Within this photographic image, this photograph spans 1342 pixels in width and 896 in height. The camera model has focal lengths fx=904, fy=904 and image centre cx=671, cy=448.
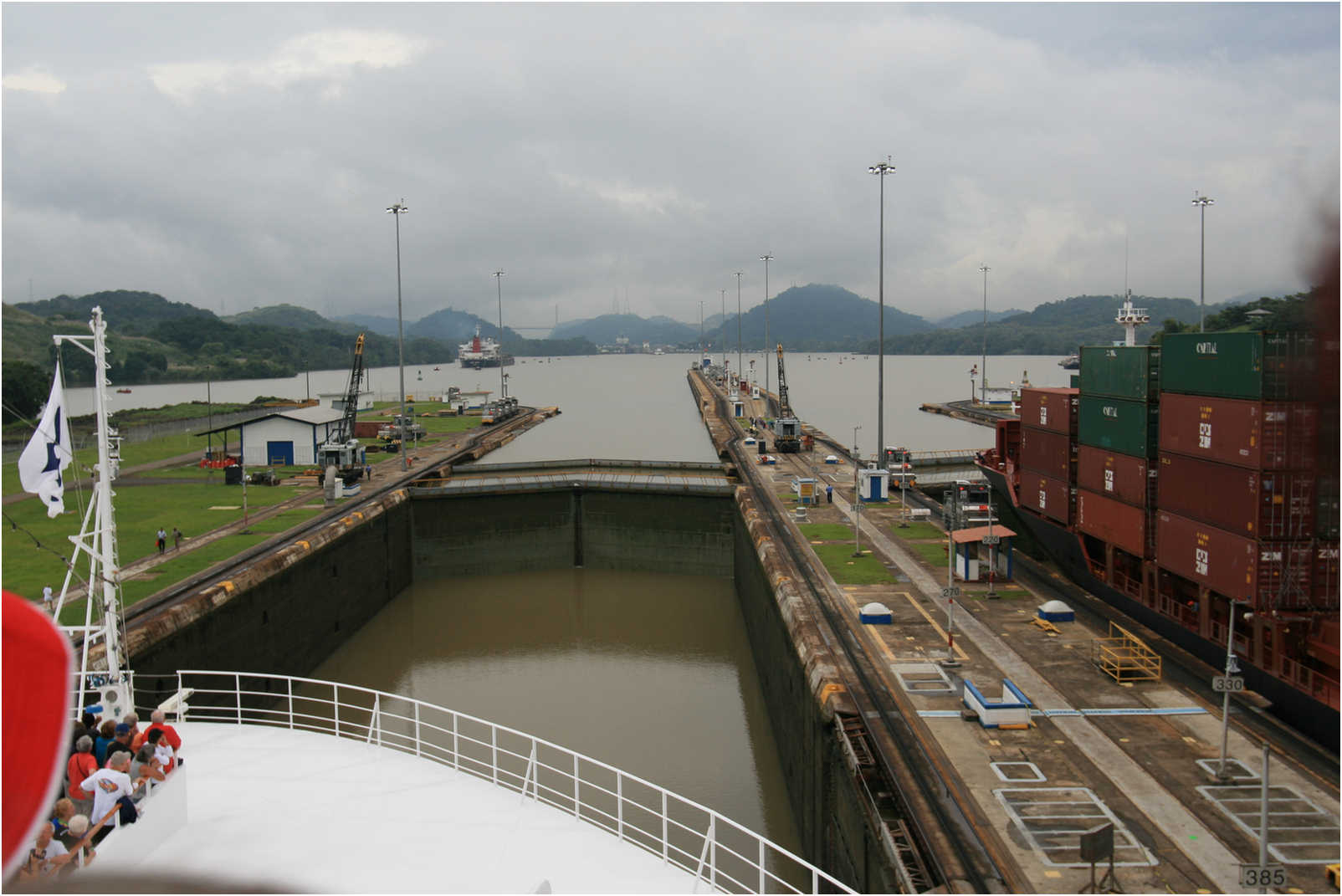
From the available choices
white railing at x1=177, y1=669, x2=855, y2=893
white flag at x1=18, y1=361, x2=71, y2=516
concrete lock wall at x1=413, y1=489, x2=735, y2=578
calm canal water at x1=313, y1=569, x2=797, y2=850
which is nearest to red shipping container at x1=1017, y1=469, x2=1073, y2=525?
calm canal water at x1=313, y1=569, x2=797, y2=850

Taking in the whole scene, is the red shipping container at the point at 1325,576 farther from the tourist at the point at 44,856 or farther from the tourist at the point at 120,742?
the tourist at the point at 44,856

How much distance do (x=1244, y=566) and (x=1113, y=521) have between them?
24.8 feet

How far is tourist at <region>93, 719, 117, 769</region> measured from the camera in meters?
12.5

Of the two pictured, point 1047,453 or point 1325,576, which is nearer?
point 1325,576

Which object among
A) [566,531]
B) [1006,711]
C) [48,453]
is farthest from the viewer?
[566,531]

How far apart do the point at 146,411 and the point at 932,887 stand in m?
114

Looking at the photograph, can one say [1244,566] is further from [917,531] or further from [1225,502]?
[917,531]

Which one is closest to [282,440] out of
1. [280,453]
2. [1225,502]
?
[280,453]

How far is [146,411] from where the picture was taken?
106688 mm

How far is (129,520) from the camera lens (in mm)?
45094

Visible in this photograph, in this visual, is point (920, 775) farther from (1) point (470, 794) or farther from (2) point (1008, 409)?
(2) point (1008, 409)

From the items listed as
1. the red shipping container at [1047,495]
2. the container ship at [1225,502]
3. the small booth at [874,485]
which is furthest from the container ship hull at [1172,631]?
the small booth at [874,485]

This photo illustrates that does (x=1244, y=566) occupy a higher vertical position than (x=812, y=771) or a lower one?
higher

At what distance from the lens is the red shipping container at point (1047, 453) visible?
117 ft
